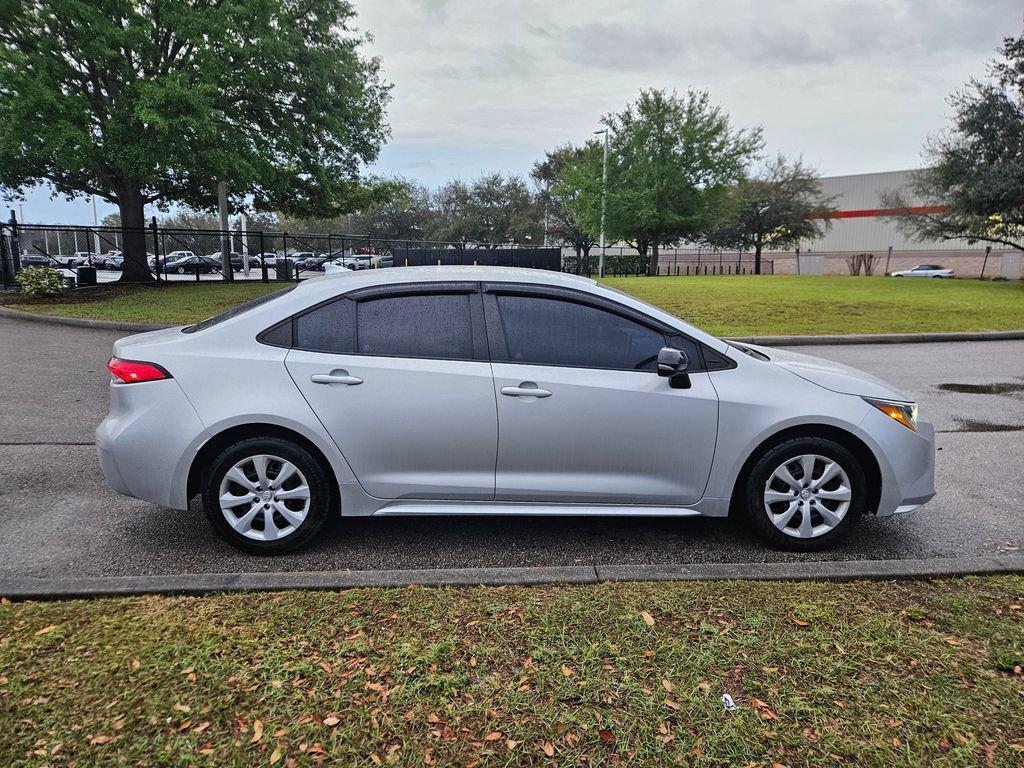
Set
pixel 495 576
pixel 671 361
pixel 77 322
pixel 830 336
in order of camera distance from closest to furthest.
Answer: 1. pixel 495 576
2. pixel 671 361
3. pixel 830 336
4. pixel 77 322

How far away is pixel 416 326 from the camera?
402 centimetres

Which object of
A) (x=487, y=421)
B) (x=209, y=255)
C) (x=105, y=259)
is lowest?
(x=487, y=421)

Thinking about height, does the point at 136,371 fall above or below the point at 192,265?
below

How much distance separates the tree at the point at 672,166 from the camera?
39.9 meters

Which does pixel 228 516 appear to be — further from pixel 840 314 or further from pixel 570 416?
pixel 840 314

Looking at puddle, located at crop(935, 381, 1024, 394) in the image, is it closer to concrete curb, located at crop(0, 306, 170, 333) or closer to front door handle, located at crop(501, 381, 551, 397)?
front door handle, located at crop(501, 381, 551, 397)

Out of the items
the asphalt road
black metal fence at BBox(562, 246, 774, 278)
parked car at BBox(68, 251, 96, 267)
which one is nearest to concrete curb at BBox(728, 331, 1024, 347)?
the asphalt road

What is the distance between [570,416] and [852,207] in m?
64.4

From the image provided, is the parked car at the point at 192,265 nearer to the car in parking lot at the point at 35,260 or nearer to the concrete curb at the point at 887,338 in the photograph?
the car in parking lot at the point at 35,260

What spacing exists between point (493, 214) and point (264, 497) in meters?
65.0

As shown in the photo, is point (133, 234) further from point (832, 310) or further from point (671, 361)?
point (671, 361)

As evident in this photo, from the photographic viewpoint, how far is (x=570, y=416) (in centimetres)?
386

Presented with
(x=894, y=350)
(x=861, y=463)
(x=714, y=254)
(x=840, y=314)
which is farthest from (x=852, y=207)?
(x=861, y=463)

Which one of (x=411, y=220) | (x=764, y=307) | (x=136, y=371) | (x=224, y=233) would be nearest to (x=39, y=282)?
(x=224, y=233)
